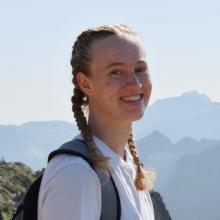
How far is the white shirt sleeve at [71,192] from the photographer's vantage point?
4.36 m

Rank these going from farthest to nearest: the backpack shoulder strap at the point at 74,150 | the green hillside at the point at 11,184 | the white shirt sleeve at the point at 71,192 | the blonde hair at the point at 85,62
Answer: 1. the green hillside at the point at 11,184
2. the blonde hair at the point at 85,62
3. the backpack shoulder strap at the point at 74,150
4. the white shirt sleeve at the point at 71,192

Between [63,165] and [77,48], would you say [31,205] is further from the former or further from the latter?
[77,48]

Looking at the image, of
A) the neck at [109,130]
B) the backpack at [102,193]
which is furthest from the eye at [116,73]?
the backpack at [102,193]

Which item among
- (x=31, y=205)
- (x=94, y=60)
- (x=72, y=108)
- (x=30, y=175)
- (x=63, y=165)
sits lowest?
(x=30, y=175)

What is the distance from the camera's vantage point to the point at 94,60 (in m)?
5.12

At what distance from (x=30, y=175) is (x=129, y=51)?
71.9m

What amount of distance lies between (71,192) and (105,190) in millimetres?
329

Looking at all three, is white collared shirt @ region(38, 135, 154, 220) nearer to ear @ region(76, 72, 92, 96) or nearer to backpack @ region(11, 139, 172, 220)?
backpack @ region(11, 139, 172, 220)

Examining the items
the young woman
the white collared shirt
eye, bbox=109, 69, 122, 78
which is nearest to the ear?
the young woman

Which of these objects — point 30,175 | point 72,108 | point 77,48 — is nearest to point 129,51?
point 77,48

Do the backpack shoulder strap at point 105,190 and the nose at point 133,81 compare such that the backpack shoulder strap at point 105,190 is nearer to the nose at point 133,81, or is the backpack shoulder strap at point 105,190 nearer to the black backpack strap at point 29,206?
the black backpack strap at point 29,206

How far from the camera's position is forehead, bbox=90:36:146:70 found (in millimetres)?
5047

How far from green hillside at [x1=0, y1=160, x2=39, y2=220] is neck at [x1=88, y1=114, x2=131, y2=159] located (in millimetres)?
42732

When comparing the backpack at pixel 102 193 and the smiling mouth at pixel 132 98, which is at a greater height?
the smiling mouth at pixel 132 98
